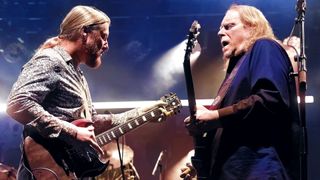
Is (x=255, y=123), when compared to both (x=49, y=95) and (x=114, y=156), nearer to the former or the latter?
(x=49, y=95)

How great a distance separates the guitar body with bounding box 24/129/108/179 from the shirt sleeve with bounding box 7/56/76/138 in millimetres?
101

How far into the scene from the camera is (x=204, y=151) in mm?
3203

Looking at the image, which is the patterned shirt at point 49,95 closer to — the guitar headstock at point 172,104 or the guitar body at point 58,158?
the guitar body at point 58,158

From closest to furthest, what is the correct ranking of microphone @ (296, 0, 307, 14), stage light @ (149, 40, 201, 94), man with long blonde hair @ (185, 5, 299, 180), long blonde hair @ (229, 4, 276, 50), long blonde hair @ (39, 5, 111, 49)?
1. man with long blonde hair @ (185, 5, 299, 180)
2. microphone @ (296, 0, 307, 14)
3. long blonde hair @ (229, 4, 276, 50)
4. long blonde hair @ (39, 5, 111, 49)
5. stage light @ (149, 40, 201, 94)

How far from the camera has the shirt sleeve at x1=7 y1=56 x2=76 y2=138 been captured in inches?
129

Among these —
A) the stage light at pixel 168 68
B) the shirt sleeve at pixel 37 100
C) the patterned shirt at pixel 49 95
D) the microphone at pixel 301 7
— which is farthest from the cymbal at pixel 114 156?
the microphone at pixel 301 7

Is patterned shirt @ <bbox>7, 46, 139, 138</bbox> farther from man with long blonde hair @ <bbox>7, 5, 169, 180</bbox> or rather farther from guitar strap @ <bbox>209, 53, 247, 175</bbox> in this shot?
guitar strap @ <bbox>209, 53, 247, 175</bbox>

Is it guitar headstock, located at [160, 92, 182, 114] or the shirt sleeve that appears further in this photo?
guitar headstock, located at [160, 92, 182, 114]

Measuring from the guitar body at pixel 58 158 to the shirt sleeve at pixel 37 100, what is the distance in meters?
0.10

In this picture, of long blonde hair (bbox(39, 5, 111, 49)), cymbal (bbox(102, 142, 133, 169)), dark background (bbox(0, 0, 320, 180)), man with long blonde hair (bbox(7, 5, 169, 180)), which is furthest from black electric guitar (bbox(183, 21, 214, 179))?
dark background (bbox(0, 0, 320, 180))

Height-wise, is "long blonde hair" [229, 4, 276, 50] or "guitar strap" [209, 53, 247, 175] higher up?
"long blonde hair" [229, 4, 276, 50]

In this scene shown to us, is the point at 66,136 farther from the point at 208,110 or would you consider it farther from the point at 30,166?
the point at 208,110

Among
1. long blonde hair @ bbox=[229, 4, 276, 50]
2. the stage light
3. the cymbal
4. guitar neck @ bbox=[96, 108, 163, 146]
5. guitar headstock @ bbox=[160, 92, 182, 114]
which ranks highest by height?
long blonde hair @ bbox=[229, 4, 276, 50]

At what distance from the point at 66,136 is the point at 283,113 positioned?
4.40ft
